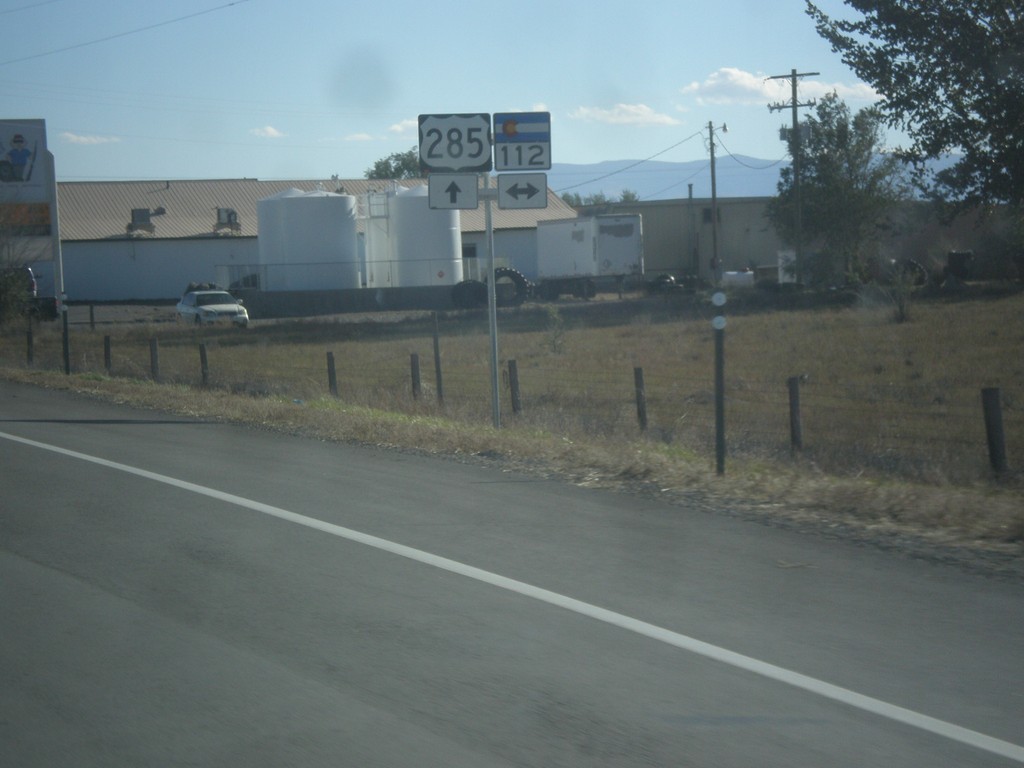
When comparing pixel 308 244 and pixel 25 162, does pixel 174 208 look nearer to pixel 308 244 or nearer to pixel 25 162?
pixel 308 244

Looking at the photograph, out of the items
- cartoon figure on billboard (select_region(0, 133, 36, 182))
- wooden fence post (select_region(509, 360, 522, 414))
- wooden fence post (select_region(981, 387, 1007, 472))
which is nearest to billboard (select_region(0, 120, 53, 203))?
cartoon figure on billboard (select_region(0, 133, 36, 182))

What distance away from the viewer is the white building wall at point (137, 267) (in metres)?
64.6

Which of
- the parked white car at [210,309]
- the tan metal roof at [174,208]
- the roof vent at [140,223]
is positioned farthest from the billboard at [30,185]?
the roof vent at [140,223]

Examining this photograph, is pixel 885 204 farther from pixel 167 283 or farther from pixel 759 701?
pixel 759 701

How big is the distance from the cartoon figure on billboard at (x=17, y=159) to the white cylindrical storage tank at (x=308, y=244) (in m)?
15.2

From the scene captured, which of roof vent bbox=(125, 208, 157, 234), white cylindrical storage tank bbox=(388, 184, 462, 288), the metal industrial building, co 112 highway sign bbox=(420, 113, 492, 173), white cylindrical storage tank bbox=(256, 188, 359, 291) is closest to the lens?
co 112 highway sign bbox=(420, 113, 492, 173)

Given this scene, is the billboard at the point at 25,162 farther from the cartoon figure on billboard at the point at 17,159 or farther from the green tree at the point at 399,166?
the green tree at the point at 399,166

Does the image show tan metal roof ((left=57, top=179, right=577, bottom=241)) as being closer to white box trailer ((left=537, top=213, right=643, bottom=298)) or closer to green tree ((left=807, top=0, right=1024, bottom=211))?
white box trailer ((left=537, top=213, right=643, bottom=298))

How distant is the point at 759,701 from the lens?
4.93 meters

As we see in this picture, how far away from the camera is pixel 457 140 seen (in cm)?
1400

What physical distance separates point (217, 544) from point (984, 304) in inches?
1458

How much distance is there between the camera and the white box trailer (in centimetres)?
5731

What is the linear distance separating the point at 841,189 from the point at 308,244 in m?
29.0

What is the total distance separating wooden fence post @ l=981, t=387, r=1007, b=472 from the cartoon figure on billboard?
36.6 meters
